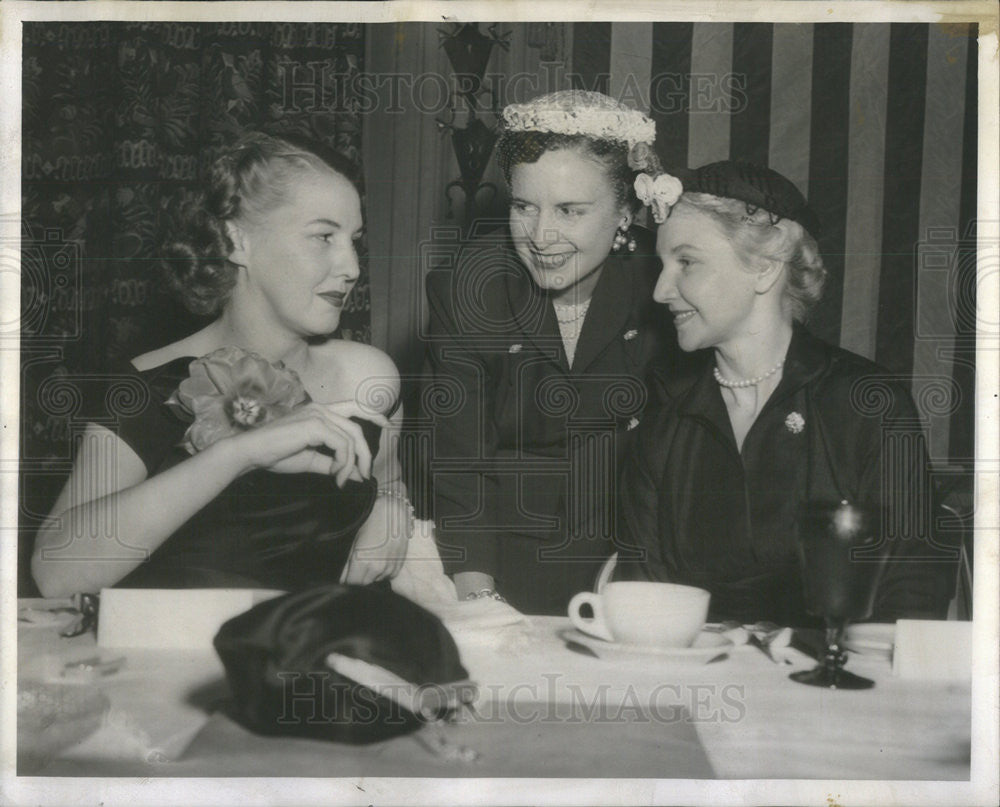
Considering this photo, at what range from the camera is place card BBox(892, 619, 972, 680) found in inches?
77.7

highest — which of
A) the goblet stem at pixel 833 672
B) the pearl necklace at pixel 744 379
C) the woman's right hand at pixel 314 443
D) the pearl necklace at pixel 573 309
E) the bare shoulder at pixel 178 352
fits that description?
the pearl necklace at pixel 573 309

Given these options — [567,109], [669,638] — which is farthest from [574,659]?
[567,109]

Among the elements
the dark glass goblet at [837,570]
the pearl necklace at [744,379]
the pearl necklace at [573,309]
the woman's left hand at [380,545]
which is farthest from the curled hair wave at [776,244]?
the woman's left hand at [380,545]

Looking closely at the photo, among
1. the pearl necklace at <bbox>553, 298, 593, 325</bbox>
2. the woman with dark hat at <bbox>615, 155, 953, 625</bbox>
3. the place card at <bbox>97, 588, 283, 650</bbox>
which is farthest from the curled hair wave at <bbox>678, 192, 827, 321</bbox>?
the place card at <bbox>97, 588, 283, 650</bbox>

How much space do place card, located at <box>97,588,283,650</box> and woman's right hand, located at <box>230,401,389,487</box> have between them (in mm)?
254

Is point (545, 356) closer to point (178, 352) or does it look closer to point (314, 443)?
point (314, 443)

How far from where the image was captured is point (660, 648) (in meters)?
1.94

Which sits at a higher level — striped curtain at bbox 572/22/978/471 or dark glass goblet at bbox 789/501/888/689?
striped curtain at bbox 572/22/978/471

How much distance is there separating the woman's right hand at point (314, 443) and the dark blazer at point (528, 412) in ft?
0.49

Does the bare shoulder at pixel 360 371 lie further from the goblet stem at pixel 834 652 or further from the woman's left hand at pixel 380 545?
the goblet stem at pixel 834 652

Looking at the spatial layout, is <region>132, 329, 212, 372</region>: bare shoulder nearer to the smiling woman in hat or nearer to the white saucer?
the smiling woman in hat

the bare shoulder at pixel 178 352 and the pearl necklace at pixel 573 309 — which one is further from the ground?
the pearl necklace at pixel 573 309

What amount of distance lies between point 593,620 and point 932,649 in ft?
2.20

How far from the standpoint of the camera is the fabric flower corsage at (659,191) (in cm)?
195
